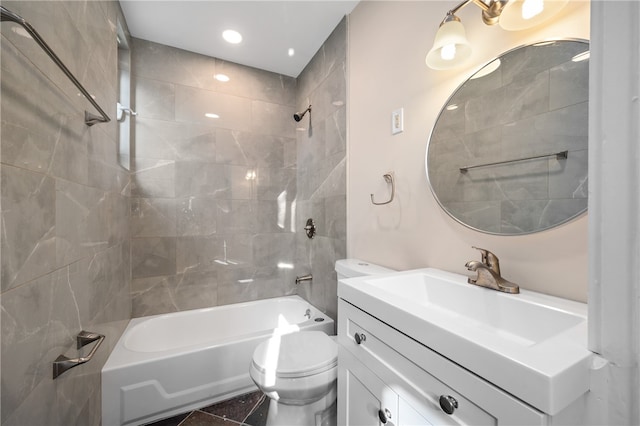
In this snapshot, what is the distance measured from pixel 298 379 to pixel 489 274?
0.90 metres

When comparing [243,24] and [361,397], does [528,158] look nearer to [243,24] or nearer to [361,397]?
[361,397]

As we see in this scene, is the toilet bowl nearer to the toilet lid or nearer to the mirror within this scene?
the toilet lid

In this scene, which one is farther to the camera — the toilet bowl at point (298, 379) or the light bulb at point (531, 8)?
the toilet bowl at point (298, 379)

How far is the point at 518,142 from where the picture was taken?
0.89 m

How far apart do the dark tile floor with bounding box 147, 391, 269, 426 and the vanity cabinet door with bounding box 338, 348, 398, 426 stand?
0.80 m

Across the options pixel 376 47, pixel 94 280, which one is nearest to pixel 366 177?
pixel 376 47

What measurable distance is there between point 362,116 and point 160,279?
6.59ft

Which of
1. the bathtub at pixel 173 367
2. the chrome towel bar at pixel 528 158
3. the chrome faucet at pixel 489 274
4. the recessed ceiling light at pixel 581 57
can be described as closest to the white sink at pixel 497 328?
the chrome faucet at pixel 489 274

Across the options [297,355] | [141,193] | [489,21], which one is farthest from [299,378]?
[141,193]

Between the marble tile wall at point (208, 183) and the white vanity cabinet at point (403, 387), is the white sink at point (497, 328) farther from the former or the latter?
the marble tile wall at point (208, 183)

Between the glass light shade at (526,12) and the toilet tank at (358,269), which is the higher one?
the glass light shade at (526,12)

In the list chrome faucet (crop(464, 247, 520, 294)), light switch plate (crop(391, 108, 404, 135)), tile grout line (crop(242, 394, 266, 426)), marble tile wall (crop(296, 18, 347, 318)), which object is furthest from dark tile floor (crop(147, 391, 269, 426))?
light switch plate (crop(391, 108, 404, 135))

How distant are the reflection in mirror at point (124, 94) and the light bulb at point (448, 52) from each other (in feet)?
6.75

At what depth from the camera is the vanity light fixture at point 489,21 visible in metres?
0.79
